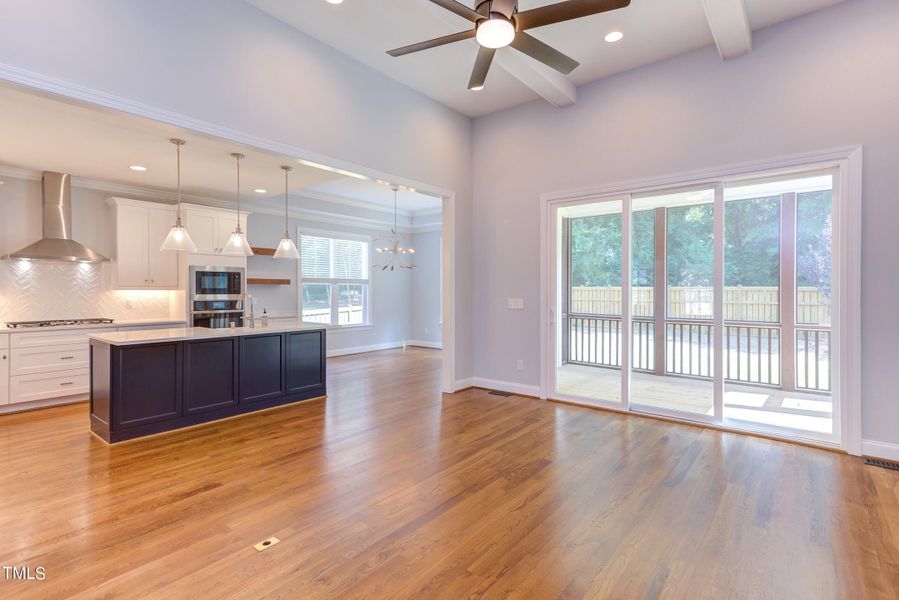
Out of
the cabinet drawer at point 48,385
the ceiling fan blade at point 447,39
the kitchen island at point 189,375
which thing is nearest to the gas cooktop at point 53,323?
the cabinet drawer at point 48,385

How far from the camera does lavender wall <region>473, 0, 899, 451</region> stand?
332 centimetres

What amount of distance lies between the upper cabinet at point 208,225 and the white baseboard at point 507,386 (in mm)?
4050

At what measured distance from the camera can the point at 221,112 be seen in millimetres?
3232

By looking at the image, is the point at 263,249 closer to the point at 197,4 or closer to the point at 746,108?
the point at 197,4

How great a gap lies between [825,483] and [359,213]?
26.9ft

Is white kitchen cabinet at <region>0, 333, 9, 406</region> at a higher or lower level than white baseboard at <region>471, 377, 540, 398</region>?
higher

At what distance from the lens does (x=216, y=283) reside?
21.0ft

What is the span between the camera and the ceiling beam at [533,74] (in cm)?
347

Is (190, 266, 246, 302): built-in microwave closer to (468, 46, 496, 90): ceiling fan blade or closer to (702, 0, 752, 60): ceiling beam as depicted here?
(468, 46, 496, 90): ceiling fan blade

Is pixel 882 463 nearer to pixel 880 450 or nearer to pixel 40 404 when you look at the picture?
pixel 880 450

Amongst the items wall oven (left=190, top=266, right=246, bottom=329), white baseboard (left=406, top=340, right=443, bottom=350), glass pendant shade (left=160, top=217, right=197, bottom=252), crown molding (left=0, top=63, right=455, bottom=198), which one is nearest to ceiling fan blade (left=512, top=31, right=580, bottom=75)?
crown molding (left=0, top=63, right=455, bottom=198)

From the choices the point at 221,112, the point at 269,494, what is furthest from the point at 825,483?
the point at 221,112

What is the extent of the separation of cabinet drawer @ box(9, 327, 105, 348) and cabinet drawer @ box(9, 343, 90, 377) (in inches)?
1.8

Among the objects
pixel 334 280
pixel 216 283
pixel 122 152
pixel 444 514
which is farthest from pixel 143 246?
pixel 444 514
